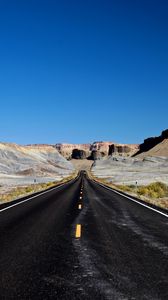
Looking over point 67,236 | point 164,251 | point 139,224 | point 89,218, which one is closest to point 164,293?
point 164,251

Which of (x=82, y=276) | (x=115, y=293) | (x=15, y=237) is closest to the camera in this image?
(x=115, y=293)

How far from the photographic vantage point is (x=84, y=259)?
24.5 ft

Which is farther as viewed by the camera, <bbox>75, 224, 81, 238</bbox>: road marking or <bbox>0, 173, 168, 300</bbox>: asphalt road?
<bbox>75, 224, 81, 238</bbox>: road marking

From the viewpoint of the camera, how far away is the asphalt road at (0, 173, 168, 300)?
5434mm

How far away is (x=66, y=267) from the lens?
6785mm

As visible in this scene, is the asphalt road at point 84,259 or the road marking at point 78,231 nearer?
the asphalt road at point 84,259

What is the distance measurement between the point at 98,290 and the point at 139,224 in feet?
23.9

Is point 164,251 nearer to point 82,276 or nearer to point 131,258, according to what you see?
point 131,258

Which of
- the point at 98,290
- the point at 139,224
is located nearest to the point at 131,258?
the point at 98,290

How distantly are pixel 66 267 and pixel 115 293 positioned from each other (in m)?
1.69

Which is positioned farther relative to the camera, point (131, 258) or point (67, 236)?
point (67, 236)

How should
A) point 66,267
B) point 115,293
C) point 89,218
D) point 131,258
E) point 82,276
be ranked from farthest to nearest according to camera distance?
1. point 89,218
2. point 131,258
3. point 66,267
4. point 82,276
5. point 115,293

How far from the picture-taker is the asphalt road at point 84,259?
543 cm

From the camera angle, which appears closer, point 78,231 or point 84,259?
point 84,259
